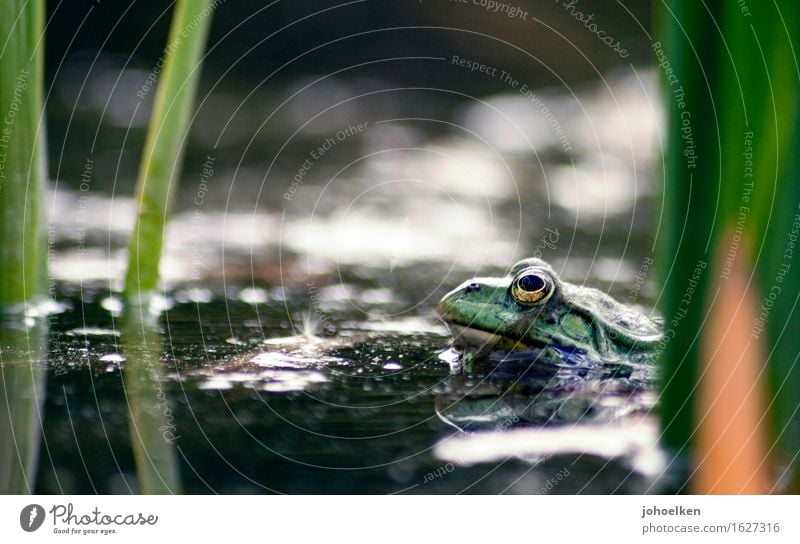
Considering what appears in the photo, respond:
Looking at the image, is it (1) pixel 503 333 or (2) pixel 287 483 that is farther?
(1) pixel 503 333

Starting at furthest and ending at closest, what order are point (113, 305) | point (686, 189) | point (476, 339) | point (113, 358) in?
point (113, 305), point (476, 339), point (113, 358), point (686, 189)

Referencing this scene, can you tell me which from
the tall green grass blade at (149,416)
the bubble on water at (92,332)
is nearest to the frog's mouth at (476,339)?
the tall green grass blade at (149,416)

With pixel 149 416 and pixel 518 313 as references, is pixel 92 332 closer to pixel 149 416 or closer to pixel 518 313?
pixel 149 416

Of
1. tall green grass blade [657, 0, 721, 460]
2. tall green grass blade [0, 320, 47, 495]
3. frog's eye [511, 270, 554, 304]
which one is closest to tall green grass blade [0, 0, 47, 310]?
tall green grass blade [0, 320, 47, 495]

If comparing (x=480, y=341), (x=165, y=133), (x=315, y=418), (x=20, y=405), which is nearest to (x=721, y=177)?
(x=480, y=341)

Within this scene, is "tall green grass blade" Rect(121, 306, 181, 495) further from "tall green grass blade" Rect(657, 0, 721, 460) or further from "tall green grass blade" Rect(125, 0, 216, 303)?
"tall green grass blade" Rect(657, 0, 721, 460)
